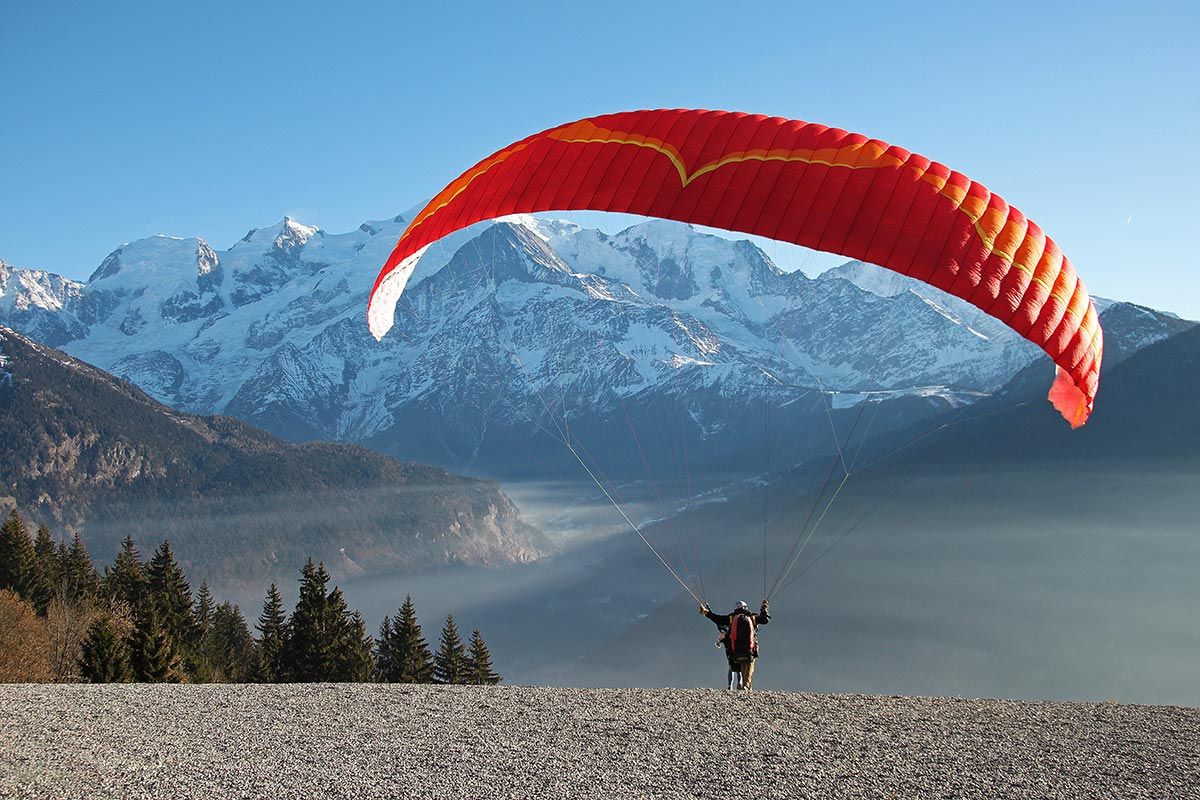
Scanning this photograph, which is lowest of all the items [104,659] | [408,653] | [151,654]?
[408,653]

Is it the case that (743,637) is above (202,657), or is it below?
above

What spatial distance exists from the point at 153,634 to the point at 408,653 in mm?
23228

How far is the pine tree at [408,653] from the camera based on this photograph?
174ft

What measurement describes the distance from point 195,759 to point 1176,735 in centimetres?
1237

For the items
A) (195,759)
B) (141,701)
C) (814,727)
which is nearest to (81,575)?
(141,701)

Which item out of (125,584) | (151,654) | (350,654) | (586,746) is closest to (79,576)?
(125,584)

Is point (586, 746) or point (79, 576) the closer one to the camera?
point (586, 746)

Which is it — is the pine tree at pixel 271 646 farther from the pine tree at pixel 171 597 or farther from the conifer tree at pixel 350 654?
the pine tree at pixel 171 597

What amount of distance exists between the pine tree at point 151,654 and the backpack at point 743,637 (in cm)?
2193

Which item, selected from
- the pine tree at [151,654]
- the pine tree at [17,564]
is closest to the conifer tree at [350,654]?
the pine tree at [151,654]

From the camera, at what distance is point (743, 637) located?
1664 centimetres

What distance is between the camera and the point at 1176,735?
13070 mm

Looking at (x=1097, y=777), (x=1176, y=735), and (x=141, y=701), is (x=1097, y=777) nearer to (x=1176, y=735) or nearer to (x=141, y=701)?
(x=1176, y=735)

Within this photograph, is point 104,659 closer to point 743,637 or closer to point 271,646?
point 743,637
